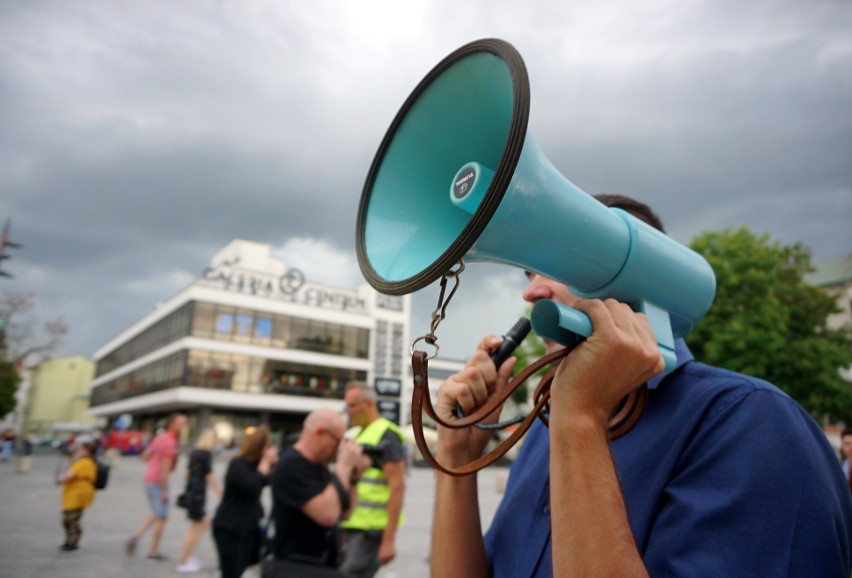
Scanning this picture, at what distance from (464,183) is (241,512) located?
4804mm

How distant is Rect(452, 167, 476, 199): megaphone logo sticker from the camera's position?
1.08 meters

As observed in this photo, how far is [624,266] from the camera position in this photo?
1155 mm

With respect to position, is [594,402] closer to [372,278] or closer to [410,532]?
[372,278]

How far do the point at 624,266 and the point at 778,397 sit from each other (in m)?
0.38

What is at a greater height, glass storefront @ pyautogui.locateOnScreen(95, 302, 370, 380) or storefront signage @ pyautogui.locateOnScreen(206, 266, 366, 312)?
storefront signage @ pyautogui.locateOnScreen(206, 266, 366, 312)

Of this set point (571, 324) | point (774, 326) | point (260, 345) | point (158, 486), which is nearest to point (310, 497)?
point (571, 324)

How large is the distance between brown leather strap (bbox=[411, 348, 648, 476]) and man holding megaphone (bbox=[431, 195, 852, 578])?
57mm

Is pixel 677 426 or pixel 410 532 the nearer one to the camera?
pixel 677 426

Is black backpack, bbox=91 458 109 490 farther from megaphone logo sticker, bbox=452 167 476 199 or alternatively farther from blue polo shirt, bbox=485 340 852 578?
megaphone logo sticker, bbox=452 167 476 199

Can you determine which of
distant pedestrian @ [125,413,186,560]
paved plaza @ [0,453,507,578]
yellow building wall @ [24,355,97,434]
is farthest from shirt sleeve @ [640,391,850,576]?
yellow building wall @ [24,355,97,434]

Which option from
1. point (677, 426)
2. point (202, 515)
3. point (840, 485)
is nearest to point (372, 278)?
point (677, 426)

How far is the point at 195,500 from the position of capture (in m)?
6.77

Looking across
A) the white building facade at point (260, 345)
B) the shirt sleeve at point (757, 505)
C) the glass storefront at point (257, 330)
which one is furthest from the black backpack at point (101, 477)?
the glass storefront at point (257, 330)

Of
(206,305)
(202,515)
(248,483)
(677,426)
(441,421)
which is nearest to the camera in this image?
(677,426)
